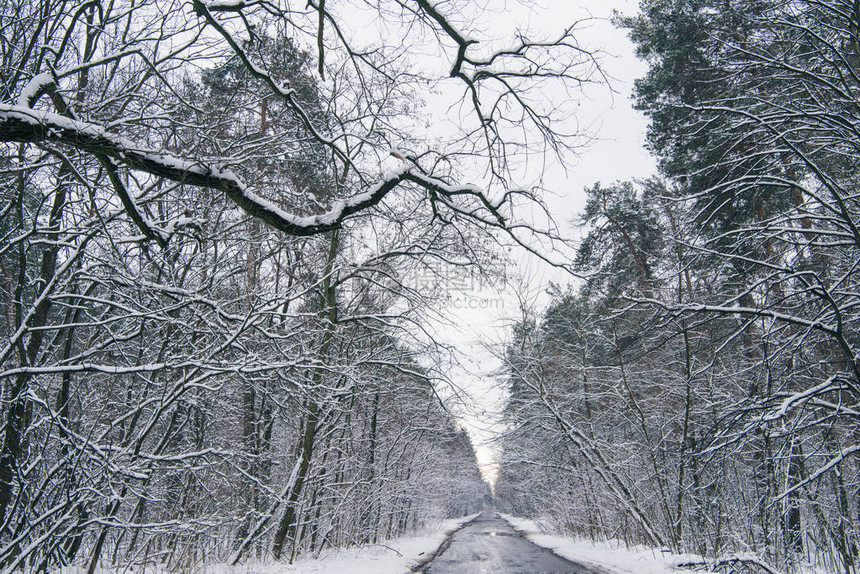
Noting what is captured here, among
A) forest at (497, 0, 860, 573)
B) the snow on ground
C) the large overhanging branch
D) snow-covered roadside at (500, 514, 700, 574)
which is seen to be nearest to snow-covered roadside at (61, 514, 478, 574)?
the snow on ground

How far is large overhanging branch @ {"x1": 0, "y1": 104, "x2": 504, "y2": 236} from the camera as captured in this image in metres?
2.86

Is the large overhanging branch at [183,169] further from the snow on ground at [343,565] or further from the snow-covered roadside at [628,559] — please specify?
the snow-covered roadside at [628,559]

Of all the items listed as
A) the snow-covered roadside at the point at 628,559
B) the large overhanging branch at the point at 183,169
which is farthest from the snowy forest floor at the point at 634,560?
the large overhanging branch at the point at 183,169

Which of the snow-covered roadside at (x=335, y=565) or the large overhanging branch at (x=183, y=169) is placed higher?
the large overhanging branch at (x=183, y=169)

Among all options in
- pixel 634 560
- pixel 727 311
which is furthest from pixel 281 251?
pixel 634 560

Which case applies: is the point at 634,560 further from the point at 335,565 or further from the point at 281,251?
the point at 281,251

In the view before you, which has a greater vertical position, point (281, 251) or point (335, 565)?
point (281, 251)

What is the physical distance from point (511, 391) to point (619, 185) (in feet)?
29.5

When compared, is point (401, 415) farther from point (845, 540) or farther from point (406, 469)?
point (845, 540)

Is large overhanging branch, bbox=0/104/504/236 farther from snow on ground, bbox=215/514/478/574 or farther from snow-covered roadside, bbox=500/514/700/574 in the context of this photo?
snow-covered roadside, bbox=500/514/700/574

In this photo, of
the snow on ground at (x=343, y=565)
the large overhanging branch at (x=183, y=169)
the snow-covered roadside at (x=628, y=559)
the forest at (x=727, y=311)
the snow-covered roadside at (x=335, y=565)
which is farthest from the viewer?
the snow-covered roadside at (x=628, y=559)

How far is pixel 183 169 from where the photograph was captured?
3314 mm

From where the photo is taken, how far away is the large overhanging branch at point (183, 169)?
2.86 m

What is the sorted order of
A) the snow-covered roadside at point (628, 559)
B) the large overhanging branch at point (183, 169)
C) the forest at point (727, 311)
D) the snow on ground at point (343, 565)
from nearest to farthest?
1. the large overhanging branch at point (183, 169)
2. the forest at point (727, 311)
3. the snow on ground at point (343, 565)
4. the snow-covered roadside at point (628, 559)
